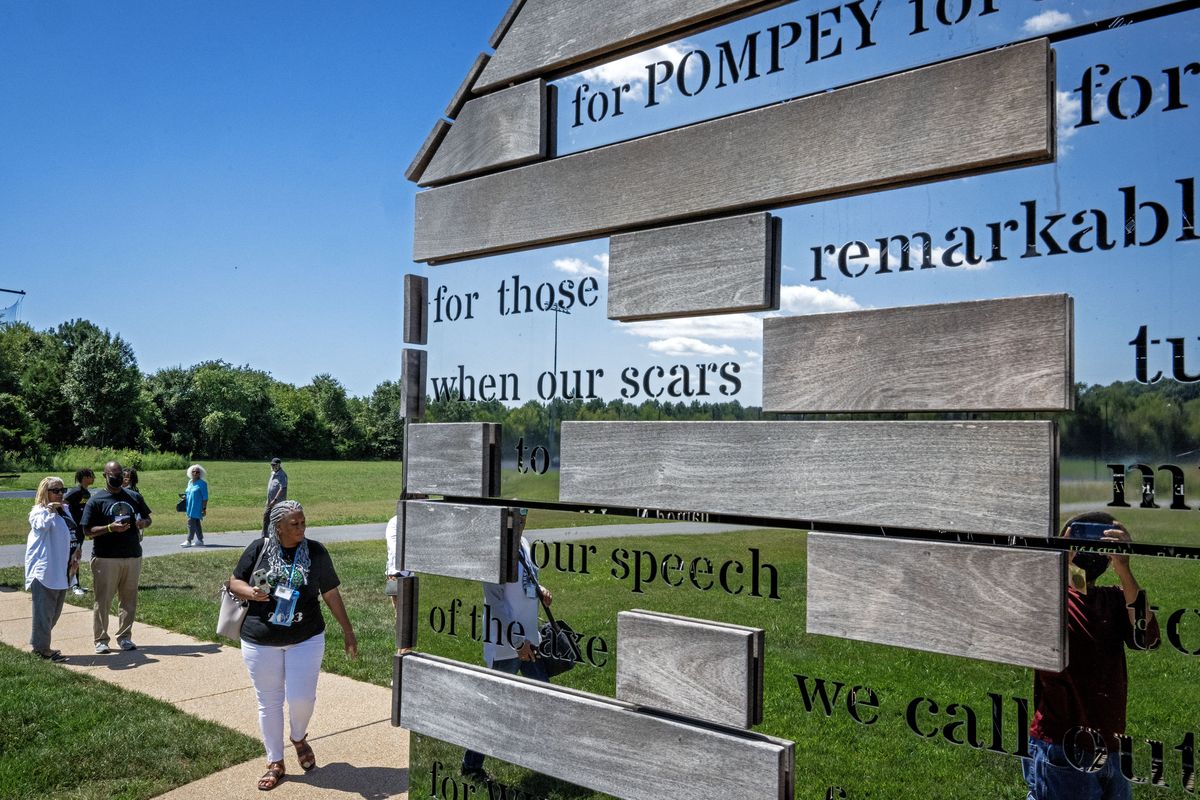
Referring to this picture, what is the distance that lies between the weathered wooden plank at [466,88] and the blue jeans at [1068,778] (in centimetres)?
289

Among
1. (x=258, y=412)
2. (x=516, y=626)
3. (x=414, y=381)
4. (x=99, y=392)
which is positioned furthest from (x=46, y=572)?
(x=258, y=412)

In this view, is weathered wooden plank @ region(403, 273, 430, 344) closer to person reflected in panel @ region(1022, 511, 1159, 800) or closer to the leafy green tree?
person reflected in panel @ region(1022, 511, 1159, 800)

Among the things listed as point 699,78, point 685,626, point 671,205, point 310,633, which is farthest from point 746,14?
point 310,633

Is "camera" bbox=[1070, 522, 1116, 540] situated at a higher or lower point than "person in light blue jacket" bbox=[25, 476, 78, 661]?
higher

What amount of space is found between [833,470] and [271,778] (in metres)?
4.69

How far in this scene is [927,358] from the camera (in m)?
2.25

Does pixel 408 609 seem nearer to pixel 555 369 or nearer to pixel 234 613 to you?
pixel 555 369

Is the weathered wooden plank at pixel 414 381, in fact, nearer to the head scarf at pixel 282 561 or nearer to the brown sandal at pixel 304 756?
the head scarf at pixel 282 561

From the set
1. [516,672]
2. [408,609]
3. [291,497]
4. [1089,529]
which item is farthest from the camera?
[291,497]

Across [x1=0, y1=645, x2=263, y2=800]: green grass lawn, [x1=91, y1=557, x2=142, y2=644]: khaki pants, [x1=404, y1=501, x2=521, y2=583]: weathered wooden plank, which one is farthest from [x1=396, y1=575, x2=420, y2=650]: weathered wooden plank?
[x1=91, y1=557, x2=142, y2=644]: khaki pants

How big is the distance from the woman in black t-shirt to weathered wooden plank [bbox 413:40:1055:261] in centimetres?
313

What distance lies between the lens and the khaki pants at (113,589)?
370 inches

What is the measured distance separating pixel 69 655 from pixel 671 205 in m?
9.09

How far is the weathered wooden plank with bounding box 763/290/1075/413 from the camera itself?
6.78 feet
